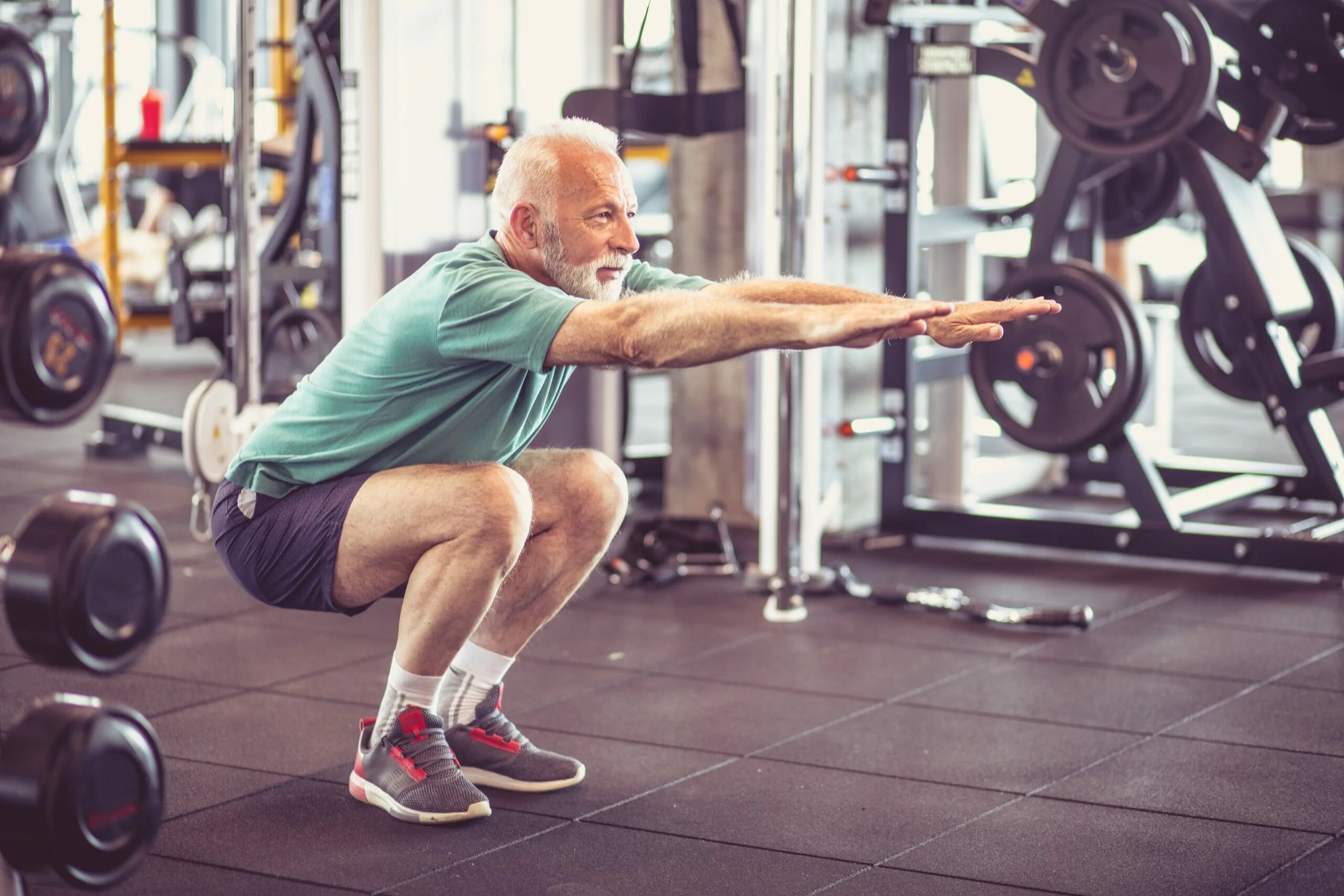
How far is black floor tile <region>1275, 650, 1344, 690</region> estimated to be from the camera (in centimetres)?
297

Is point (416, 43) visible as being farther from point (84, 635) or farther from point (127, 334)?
point (127, 334)

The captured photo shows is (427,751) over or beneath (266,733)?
over

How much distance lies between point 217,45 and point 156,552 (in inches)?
454

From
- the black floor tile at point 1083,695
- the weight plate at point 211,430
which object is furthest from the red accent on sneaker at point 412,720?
the weight plate at point 211,430

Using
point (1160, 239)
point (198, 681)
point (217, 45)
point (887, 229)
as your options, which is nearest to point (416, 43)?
point (887, 229)

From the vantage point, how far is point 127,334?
30.7 feet

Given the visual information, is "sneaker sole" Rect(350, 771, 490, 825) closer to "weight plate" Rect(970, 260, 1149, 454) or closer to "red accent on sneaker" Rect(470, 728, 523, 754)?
"red accent on sneaker" Rect(470, 728, 523, 754)

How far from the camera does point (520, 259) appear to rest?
2203mm

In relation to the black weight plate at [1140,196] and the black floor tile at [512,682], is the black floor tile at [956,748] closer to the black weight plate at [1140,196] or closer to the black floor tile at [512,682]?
the black floor tile at [512,682]

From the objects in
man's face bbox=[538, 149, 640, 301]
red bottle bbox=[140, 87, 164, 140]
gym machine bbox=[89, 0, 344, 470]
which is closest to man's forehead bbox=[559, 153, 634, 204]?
man's face bbox=[538, 149, 640, 301]

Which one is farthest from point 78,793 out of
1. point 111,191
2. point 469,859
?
point 111,191

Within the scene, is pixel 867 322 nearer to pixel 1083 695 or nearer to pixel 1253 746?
pixel 1253 746

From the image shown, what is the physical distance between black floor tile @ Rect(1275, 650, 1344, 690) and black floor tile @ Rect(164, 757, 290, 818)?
5.95ft

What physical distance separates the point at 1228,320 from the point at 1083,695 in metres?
1.49
